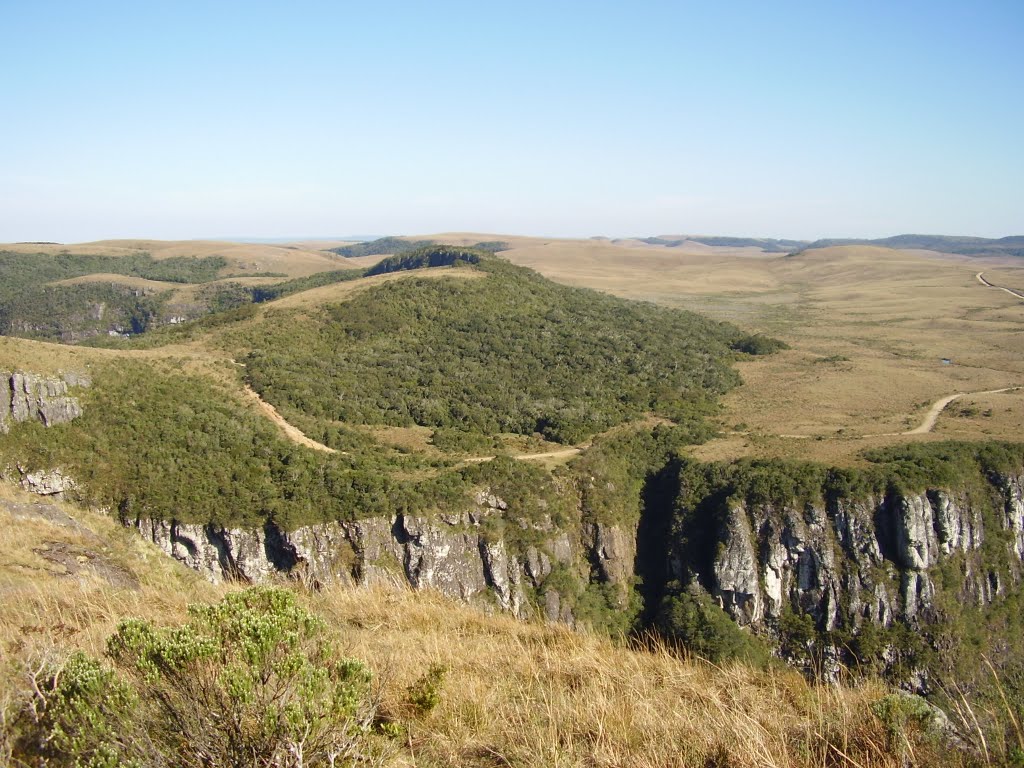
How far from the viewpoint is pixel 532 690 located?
6598 millimetres

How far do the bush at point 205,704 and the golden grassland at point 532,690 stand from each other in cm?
61

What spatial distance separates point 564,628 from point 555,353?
6536 cm

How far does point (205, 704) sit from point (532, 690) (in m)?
3.35

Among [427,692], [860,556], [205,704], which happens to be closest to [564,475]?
[860,556]

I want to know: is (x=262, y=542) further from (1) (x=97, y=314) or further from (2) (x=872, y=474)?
(1) (x=97, y=314)

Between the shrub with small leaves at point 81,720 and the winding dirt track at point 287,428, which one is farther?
the winding dirt track at point 287,428

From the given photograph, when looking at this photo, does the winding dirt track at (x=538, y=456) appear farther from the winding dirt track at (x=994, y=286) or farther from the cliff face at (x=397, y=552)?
the winding dirt track at (x=994, y=286)

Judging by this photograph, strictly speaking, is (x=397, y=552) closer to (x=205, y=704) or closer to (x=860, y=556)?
(x=860, y=556)

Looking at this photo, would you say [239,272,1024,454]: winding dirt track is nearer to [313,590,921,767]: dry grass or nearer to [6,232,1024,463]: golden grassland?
[6,232,1024,463]: golden grassland

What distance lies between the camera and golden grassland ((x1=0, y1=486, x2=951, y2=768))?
508 cm

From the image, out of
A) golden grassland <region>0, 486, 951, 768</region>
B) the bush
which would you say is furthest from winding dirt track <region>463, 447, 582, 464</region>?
the bush

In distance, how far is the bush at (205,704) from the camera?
13.7 feet

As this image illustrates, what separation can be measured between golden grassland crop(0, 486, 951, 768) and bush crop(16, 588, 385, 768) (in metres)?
0.61

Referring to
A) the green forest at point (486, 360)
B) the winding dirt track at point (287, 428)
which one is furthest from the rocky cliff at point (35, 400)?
the green forest at point (486, 360)
